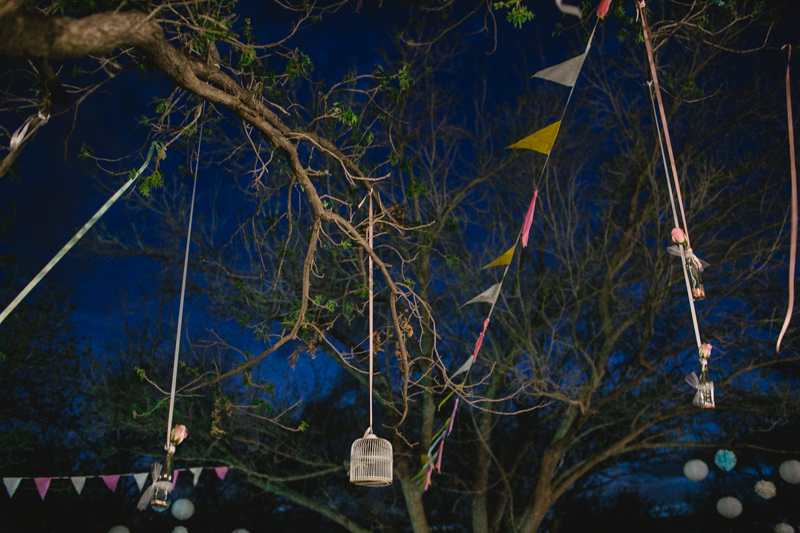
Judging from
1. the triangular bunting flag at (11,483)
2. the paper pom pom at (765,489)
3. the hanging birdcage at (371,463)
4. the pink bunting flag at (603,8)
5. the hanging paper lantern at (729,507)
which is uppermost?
the pink bunting flag at (603,8)

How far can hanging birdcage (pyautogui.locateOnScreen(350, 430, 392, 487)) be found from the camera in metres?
2.96

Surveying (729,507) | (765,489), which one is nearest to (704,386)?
(765,489)

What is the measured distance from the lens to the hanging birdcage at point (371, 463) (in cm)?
296

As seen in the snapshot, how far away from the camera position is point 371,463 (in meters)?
3.04

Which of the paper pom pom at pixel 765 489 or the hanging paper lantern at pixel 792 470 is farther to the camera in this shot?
the paper pom pom at pixel 765 489

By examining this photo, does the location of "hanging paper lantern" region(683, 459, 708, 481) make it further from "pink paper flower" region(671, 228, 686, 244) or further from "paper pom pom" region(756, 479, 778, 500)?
"pink paper flower" region(671, 228, 686, 244)

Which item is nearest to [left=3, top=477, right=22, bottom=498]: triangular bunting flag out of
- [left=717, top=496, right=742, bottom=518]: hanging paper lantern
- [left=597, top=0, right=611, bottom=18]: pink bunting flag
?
[left=597, top=0, right=611, bottom=18]: pink bunting flag

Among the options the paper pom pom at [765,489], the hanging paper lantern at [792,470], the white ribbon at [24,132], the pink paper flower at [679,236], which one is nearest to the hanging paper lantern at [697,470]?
the paper pom pom at [765,489]

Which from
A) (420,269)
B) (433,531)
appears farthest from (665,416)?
(433,531)

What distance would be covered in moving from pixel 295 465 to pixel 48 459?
13.7 ft

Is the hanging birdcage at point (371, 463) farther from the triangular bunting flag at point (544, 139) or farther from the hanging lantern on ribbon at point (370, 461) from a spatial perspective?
the triangular bunting flag at point (544, 139)

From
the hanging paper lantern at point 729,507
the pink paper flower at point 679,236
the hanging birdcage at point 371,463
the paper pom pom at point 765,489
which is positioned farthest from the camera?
the hanging paper lantern at point 729,507

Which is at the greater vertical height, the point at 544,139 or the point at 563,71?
the point at 563,71

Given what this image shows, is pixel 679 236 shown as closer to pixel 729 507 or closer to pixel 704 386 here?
pixel 704 386
